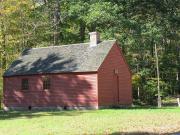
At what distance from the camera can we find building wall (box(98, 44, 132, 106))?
41.6m

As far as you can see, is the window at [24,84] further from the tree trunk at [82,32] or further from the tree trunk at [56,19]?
the tree trunk at [82,32]

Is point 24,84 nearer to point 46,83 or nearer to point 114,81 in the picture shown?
point 46,83

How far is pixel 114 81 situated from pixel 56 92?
5527 millimetres

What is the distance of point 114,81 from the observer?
1716 inches

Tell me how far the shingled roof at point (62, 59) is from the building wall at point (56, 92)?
63 cm

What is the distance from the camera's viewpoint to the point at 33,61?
155 ft

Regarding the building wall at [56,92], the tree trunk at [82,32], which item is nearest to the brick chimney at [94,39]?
the building wall at [56,92]

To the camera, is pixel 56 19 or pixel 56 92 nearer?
pixel 56 92

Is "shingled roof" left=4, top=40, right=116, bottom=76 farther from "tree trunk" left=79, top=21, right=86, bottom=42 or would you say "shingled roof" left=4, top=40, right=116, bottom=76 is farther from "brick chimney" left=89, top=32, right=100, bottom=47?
"tree trunk" left=79, top=21, right=86, bottom=42

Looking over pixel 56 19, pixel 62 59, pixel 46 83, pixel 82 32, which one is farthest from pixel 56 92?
pixel 82 32

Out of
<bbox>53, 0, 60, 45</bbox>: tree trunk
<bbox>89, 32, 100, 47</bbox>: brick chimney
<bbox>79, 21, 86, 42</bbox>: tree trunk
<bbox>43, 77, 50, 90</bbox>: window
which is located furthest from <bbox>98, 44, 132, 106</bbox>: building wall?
<bbox>79, 21, 86, 42</bbox>: tree trunk

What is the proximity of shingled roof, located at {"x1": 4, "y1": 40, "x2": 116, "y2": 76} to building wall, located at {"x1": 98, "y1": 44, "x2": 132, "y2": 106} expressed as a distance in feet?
2.87

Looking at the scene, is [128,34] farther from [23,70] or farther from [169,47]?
[169,47]

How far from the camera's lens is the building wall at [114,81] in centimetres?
4156
